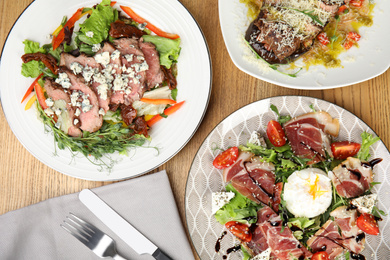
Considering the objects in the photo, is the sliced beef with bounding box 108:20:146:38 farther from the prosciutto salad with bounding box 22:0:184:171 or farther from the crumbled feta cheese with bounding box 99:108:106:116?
the crumbled feta cheese with bounding box 99:108:106:116

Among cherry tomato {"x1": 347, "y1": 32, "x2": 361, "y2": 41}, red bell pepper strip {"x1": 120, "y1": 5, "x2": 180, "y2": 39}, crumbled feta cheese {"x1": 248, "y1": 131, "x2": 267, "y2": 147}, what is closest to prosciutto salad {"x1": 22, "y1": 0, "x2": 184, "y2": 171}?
red bell pepper strip {"x1": 120, "y1": 5, "x2": 180, "y2": 39}

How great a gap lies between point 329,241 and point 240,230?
0.59m

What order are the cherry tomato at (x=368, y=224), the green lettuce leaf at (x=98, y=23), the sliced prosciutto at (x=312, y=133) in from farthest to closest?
the green lettuce leaf at (x=98, y=23) < the sliced prosciutto at (x=312, y=133) < the cherry tomato at (x=368, y=224)

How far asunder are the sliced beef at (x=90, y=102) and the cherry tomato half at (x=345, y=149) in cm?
161

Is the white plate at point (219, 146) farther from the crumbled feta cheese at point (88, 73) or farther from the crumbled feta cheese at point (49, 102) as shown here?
the crumbled feta cheese at point (49, 102)

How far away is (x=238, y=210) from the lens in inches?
94.4

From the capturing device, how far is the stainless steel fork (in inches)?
98.8

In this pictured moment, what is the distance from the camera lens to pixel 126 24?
2527 mm

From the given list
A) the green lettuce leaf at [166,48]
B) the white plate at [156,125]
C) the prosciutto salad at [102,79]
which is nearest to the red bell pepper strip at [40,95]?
the prosciutto salad at [102,79]

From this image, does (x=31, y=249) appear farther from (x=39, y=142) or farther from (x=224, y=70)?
(x=224, y=70)

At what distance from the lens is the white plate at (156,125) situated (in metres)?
2.44

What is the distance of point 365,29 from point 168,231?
2.02 m

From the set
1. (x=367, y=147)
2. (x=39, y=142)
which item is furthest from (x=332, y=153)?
(x=39, y=142)

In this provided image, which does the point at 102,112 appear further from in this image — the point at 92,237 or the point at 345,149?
the point at 345,149
